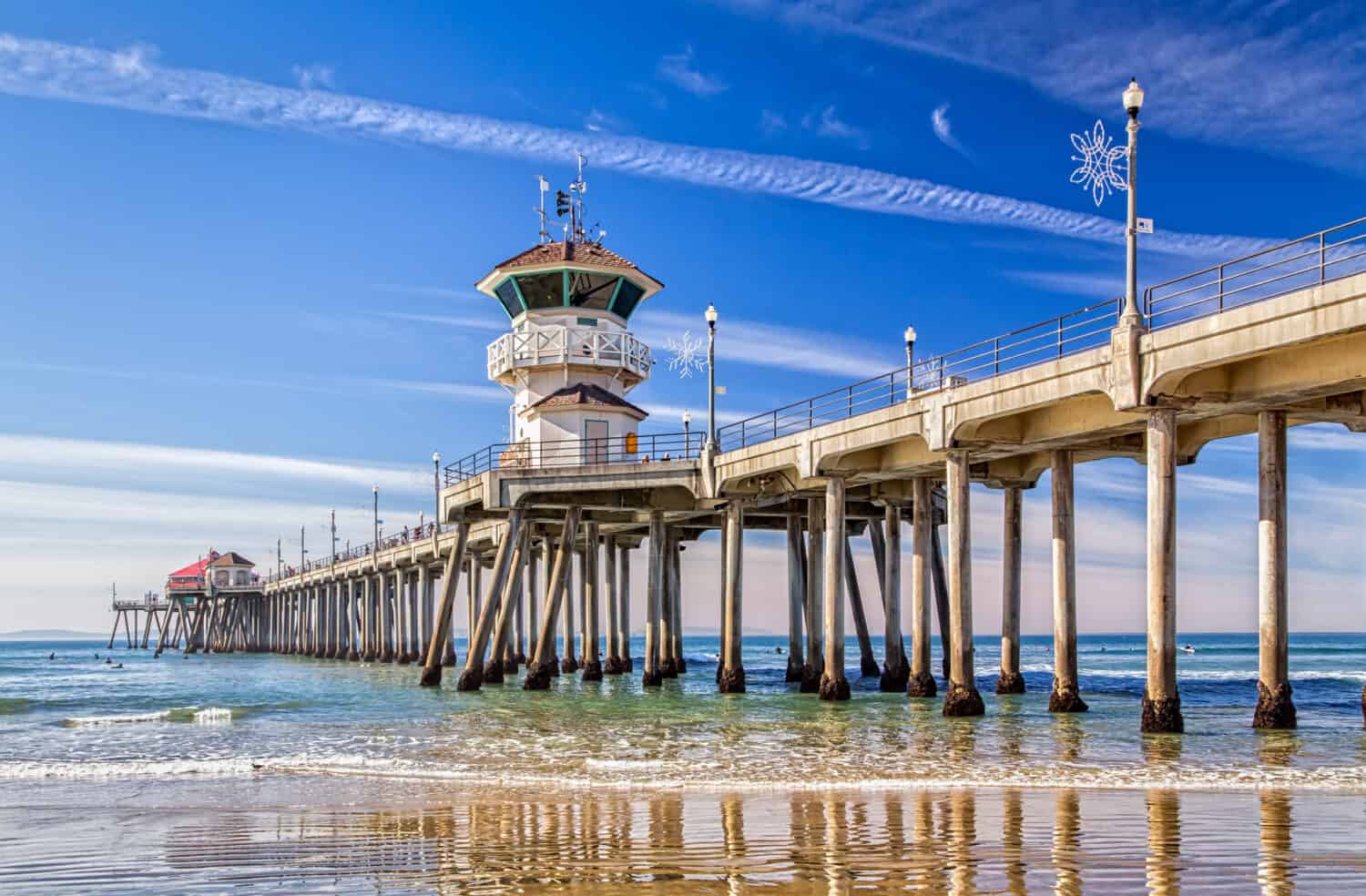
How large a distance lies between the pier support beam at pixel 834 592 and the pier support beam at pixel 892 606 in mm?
3296

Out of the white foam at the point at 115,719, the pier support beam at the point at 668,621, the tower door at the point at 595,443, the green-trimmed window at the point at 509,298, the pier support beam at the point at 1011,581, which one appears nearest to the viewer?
the pier support beam at the point at 1011,581

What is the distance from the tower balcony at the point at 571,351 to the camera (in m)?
44.7

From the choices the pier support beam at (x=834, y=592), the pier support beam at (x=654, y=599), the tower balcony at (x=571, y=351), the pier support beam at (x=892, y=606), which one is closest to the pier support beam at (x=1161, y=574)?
the pier support beam at (x=834, y=592)

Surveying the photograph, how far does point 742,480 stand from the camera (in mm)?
36500

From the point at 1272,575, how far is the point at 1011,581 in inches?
385

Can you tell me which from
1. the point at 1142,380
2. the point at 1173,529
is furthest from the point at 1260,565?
the point at 1142,380

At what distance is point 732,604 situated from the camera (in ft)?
116

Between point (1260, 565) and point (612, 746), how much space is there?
1075 cm

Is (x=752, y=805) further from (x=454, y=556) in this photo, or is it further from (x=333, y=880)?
(x=454, y=556)

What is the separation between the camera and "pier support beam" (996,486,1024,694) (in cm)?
2992

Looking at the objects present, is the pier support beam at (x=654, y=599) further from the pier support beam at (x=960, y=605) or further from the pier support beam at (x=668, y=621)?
the pier support beam at (x=960, y=605)

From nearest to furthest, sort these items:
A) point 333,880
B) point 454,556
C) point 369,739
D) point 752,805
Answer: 1. point 333,880
2. point 752,805
3. point 369,739
4. point 454,556

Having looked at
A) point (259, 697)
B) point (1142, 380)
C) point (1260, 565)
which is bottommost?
point (259, 697)

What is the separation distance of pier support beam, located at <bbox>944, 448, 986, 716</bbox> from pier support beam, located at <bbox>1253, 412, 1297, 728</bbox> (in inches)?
220
